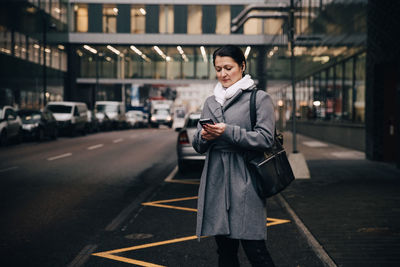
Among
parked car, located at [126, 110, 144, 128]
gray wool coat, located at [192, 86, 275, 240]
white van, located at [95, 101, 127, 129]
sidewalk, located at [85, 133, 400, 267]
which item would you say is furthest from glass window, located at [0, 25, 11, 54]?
gray wool coat, located at [192, 86, 275, 240]

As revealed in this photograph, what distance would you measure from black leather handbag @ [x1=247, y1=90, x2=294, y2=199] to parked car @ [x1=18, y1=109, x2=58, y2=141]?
2479 cm

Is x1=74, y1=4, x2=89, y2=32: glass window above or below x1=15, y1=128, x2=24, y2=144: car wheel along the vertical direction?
above

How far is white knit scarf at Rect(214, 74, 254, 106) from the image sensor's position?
354cm

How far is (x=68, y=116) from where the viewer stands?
32562mm

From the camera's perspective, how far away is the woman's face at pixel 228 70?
140 inches

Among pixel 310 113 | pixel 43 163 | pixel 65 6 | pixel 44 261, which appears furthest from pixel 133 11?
pixel 44 261

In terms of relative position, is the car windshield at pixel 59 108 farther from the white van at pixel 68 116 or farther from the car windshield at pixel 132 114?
the car windshield at pixel 132 114

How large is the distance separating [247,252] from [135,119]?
5243 cm

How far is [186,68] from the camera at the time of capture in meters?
60.6

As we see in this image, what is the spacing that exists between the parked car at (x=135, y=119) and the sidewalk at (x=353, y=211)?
4129 centimetres

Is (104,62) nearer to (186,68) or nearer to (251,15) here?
(186,68)

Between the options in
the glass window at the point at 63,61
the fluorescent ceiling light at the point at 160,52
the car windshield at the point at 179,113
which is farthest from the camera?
the car windshield at the point at 179,113

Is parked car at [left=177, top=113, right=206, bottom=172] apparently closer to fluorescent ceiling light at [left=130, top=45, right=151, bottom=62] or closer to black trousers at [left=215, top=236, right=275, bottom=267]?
black trousers at [left=215, top=236, right=275, bottom=267]

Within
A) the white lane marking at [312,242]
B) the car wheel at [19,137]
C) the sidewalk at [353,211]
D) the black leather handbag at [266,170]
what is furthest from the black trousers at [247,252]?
the car wheel at [19,137]
